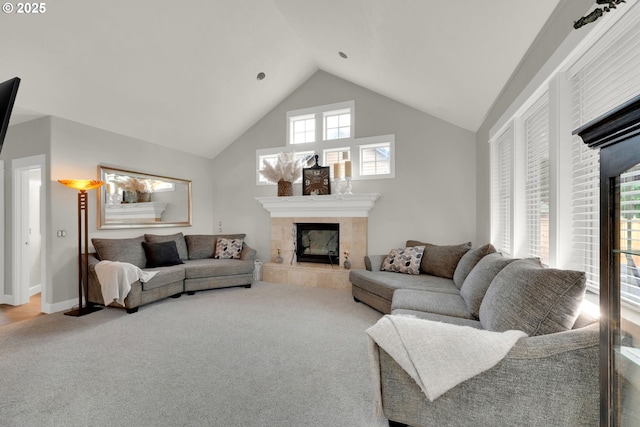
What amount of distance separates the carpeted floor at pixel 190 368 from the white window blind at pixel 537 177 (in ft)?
5.57

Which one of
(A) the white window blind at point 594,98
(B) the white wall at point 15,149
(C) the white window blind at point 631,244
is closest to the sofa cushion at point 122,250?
(B) the white wall at point 15,149

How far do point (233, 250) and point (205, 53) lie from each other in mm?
3119

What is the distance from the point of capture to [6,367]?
7.06ft

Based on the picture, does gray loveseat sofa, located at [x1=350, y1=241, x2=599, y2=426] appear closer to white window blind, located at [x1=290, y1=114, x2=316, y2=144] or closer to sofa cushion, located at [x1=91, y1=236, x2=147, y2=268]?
sofa cushion, located at [x1=91, y1=236, x2=147, y2=268]

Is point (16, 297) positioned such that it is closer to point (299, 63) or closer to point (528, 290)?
point (299, 63)

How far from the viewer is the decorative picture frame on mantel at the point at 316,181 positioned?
191 inches

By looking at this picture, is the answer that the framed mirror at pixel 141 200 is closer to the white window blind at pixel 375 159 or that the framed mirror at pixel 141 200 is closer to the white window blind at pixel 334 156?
the white window blind at pixel 334 156

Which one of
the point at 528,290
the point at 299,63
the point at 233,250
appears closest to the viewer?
the point at 528,290

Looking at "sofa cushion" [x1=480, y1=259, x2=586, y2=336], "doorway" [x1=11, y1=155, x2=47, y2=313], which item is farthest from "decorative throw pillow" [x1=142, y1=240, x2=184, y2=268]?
"sofa cushion" [x1=480, y1=259, x2=586, y2=336]

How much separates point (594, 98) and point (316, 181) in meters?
3.76

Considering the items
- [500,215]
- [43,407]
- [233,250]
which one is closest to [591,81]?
[500,215]

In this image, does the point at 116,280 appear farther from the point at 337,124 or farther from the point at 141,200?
the point at 337,124

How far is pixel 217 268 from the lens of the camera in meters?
4.27

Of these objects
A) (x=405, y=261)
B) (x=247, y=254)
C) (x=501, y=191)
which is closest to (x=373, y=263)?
(x=405, y=261)
